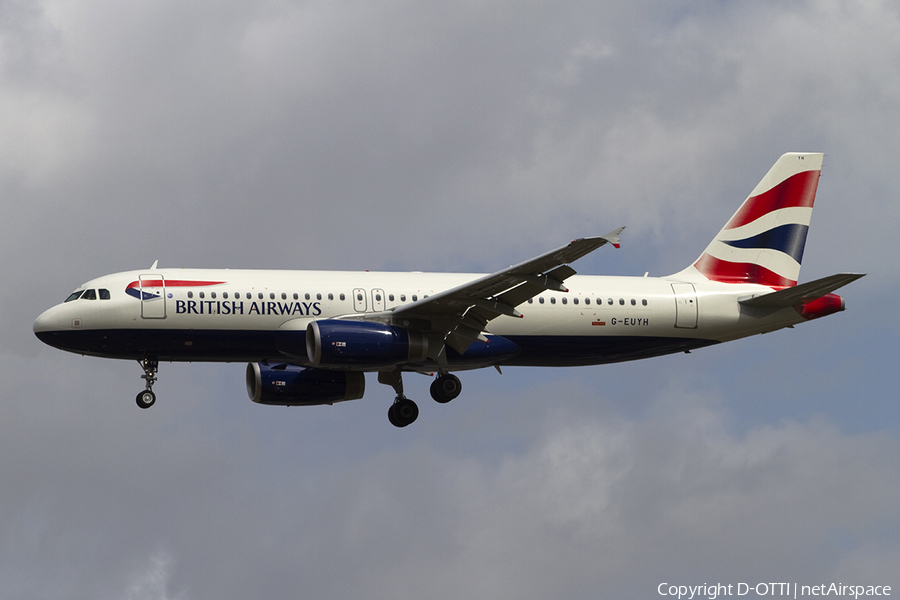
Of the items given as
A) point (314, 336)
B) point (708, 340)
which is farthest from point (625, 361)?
point (314, 336)

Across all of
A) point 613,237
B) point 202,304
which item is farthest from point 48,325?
point 613,237

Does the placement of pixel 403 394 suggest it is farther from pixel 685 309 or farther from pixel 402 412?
pixel 685 309

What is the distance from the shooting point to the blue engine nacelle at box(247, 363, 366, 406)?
4409 centimetres

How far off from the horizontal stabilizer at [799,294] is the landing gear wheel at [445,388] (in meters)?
10.1

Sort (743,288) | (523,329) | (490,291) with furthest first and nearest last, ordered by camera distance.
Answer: (743,288), (523,329), (490,291)

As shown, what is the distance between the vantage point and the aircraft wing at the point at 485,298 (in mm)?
35719

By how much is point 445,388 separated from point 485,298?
171 inches

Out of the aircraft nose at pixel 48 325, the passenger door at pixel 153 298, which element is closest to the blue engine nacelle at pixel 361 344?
the passenger door at pixel 153 298

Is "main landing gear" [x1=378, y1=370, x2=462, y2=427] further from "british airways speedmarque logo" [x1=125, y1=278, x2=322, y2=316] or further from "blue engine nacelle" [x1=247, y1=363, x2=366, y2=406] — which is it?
"british airways speedmarque logo" [x1=125, y1=278, x2=322, y2=316]

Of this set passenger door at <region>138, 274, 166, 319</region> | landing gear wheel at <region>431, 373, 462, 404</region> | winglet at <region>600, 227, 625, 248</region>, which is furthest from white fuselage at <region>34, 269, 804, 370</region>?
winglet at <region>600, 227, 625, 248</region>

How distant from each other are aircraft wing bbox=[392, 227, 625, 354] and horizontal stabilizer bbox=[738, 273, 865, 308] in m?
8.66

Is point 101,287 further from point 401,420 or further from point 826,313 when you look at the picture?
point 826,313

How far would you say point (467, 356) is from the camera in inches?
1588

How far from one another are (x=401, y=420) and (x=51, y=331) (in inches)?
461
